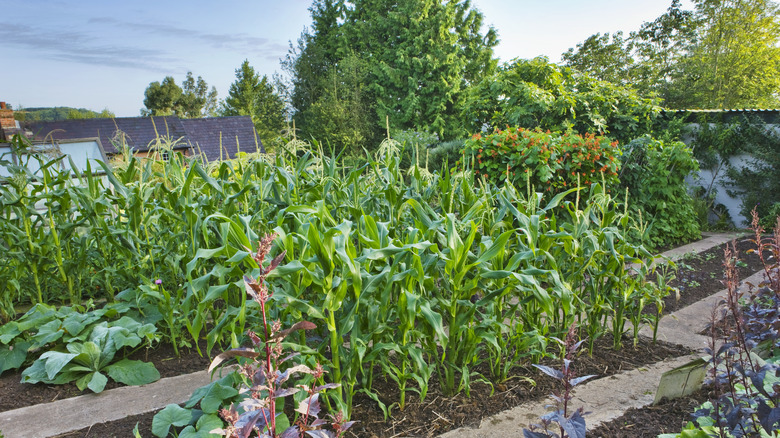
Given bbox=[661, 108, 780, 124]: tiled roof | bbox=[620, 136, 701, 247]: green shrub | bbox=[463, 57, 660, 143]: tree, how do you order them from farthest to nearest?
bbox=[463, 57, 660, 143]: tree
bbox=[661, 108, 780, 124]: tiled roof
bbox=[620, 136, 701, 247]: green shrub

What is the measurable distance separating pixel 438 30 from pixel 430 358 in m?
22.9

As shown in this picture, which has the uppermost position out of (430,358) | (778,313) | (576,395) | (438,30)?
(438,30)

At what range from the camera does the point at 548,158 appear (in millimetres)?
5273

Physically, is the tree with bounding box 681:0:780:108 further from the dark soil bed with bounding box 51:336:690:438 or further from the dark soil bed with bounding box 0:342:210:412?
the dark soil bed with bounding box 0:342:210:412

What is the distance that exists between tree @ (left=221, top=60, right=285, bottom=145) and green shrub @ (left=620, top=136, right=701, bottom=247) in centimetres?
2433

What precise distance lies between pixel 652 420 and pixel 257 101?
1218 inches

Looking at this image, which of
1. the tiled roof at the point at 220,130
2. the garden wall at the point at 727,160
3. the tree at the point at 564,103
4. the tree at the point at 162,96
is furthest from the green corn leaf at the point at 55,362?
the tree at the point at 162,96

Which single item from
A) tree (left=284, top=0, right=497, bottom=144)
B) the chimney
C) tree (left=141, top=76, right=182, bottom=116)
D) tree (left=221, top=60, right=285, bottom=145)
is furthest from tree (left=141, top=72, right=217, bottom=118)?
the chimney

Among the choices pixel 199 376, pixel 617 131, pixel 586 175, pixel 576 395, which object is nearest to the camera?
pixel 576 395

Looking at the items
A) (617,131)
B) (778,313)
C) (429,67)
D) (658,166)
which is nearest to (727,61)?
(429,67)

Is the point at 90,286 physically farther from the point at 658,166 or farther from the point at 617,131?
the point at 617,131

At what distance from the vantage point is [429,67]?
22281 mm

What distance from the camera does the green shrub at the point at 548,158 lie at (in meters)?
5.21

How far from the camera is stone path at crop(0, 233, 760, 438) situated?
1864 mm
